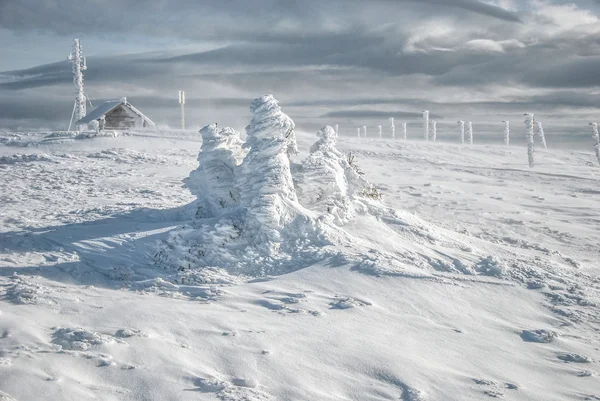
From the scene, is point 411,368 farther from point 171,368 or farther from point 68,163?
point 68,163

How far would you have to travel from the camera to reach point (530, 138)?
37.2 metres

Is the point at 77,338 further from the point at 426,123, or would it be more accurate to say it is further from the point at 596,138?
the point at 426,123

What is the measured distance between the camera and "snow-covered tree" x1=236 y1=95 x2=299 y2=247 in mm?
11531

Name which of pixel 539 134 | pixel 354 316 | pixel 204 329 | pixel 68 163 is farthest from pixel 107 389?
pixel 539 134

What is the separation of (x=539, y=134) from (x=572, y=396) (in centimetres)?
5094

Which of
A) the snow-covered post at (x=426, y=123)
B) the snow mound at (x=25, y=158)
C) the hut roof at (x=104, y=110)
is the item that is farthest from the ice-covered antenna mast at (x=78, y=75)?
the snow-covered post at (x=426, y=123)

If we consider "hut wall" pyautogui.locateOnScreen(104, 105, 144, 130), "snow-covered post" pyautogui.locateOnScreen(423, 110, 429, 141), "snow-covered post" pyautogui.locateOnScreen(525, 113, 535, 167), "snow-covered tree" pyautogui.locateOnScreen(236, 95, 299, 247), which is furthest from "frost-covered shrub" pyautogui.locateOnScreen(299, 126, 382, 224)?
"snow-covered post" pyautogui.locateOnScreen(423, 110, 429, 141)

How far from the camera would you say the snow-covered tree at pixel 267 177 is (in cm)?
1153

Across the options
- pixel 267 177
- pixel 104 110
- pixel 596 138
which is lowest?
pixel 267 177

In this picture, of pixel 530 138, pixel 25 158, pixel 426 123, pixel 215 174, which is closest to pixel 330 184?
pixel 215 174

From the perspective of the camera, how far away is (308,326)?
27.0ft

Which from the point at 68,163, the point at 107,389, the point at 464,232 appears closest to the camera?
the point at 107,389

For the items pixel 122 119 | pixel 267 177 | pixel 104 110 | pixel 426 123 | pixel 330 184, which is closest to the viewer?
pixel 267 177

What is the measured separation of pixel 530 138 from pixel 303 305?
3275 centimetres
